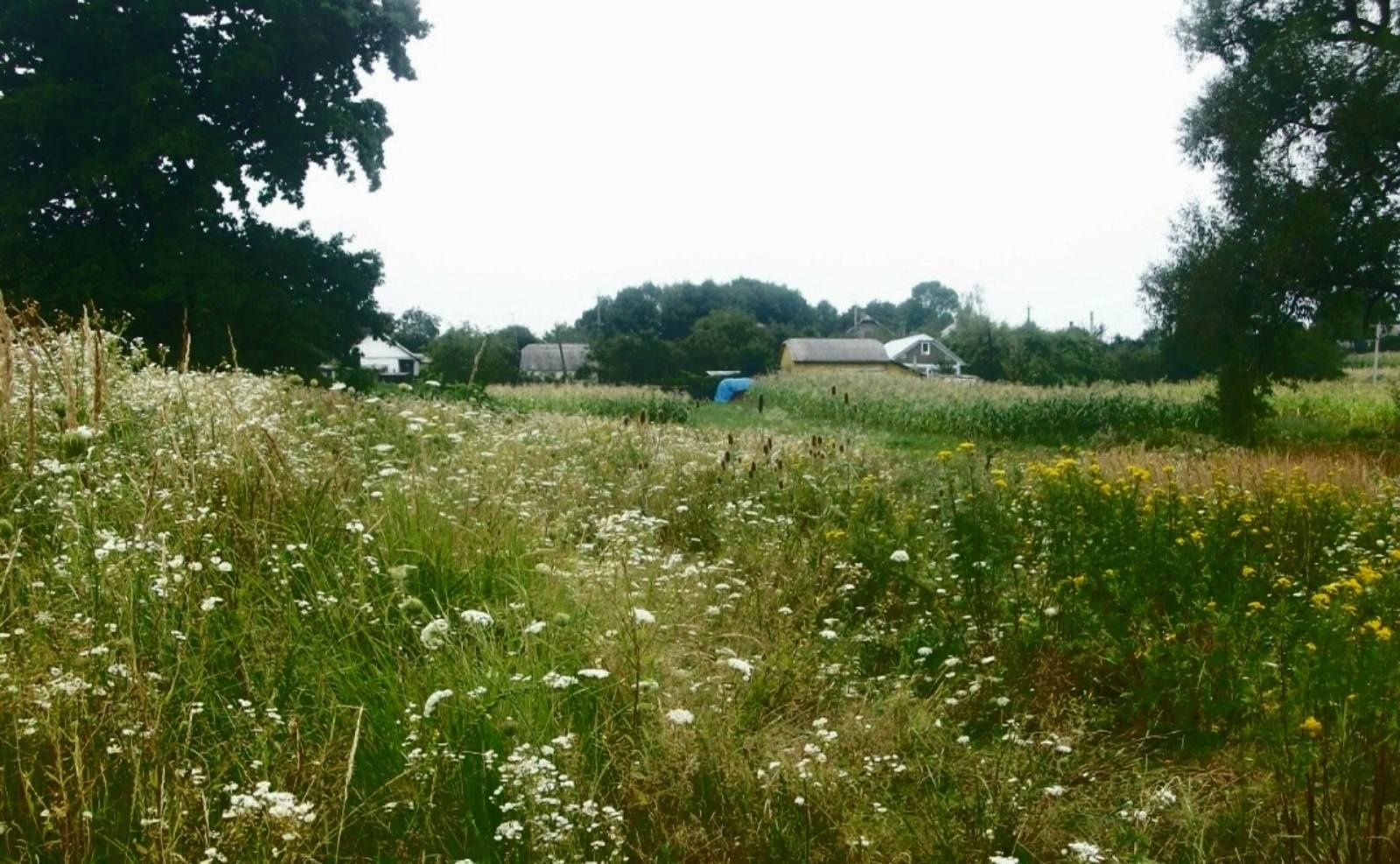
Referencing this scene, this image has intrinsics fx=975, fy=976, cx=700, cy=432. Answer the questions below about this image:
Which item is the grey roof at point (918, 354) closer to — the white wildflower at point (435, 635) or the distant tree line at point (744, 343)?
the distant tree line at point (744, 343)

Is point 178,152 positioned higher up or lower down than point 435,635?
higher up

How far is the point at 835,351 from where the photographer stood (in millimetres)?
74938

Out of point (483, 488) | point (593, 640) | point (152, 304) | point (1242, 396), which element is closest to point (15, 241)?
point (152, 304)

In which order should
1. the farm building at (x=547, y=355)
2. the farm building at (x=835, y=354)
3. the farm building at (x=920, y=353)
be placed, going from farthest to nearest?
the farm building at (x=920, y=353) → the farm building at (x=547, y=355) → the farm building at (x=835, y=354)

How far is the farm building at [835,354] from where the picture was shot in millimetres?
73375

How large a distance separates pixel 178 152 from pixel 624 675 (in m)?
21.6

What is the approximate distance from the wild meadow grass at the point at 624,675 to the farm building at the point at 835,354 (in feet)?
223

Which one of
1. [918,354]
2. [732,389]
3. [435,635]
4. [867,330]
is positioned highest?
[867,330]

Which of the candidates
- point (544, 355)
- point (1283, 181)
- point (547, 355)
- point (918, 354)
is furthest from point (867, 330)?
point (1283, 181)

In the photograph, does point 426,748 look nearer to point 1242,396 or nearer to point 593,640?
point 593,640

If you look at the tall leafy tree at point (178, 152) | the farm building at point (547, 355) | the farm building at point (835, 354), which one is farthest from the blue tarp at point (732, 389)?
the farm building at point (547, 355)

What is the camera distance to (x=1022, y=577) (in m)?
5.12

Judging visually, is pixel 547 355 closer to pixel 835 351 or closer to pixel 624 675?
pixel 835 351

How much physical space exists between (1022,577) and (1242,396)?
14194mm
